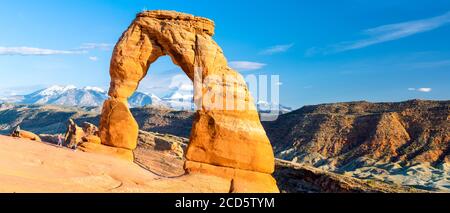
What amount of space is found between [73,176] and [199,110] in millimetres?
6870

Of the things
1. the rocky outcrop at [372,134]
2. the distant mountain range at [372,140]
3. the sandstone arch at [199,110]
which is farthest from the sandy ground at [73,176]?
the rocky outcrop at [372,134]

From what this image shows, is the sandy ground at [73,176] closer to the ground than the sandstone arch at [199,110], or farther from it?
closer to the ground

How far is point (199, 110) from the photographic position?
19.8 metres

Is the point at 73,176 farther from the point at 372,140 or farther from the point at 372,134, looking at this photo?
the point at 372,134

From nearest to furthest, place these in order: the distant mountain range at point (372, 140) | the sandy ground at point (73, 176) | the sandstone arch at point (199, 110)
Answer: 1. the sandy ground at point (73, 176)
2. the sandstone arch at point (199, 110)
3. the distant mountain range at point (372, 140)

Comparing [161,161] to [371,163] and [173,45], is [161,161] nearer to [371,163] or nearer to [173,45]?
[173,45]

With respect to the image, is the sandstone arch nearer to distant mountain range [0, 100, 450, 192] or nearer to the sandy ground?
the sandy ground

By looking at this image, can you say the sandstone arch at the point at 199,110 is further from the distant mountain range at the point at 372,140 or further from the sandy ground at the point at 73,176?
the distant mountain range at the point at 372,140

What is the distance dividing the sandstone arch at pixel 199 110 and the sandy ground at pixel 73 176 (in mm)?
1073

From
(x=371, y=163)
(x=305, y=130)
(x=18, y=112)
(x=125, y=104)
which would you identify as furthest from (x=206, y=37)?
(x=18, y=112)

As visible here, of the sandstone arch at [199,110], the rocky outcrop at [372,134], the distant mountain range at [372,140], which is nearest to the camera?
the sandstone arch at [199,110]

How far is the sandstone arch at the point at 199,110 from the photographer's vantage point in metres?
19.0

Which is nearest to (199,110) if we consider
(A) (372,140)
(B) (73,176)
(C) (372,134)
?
(B) (73,176)
